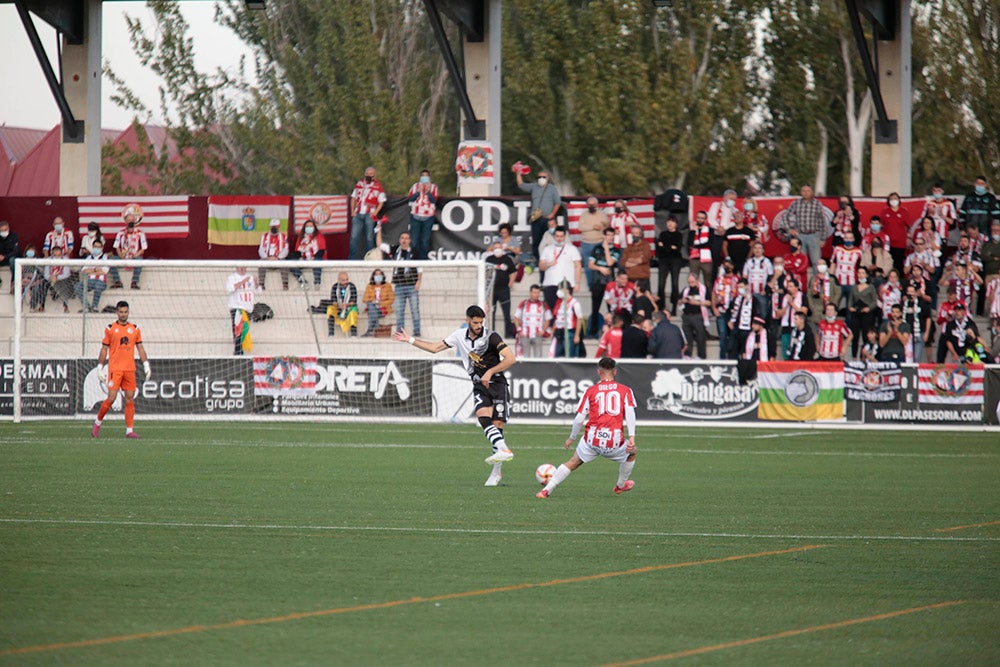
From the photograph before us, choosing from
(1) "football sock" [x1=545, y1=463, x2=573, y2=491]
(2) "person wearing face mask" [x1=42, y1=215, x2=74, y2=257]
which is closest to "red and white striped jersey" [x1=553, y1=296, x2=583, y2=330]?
(2) "person wearing face mask" [x1=42, y1=215, x2=74, y2=257]

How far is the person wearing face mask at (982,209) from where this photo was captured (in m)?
27.0

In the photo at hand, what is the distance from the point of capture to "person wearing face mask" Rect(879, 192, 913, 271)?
27.6m

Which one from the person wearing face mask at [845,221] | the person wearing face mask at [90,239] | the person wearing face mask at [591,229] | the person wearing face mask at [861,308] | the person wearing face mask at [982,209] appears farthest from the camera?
the person wearing face mask at [90,239]

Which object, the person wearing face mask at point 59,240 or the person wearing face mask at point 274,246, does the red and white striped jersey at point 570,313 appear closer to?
the person wearing face mask at point 274,246

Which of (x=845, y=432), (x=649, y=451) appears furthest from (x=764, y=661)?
(x=845, y=432)

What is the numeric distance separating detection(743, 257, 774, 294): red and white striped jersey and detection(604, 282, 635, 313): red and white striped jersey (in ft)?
7.65

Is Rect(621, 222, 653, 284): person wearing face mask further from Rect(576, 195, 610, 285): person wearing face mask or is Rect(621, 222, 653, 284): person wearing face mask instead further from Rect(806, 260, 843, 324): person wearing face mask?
Rect(806, 260, 843, 324): person wearing face mask

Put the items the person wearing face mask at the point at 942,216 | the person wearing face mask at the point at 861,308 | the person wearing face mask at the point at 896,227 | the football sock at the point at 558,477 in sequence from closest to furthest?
the football sock at the point at 558,477 < the person wearing face mask at the point at 861,308 < the person wearing face mask at the point at 942,216 < the person wearing face mask at the point at 896,227

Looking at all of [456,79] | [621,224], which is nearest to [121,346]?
[621,224]

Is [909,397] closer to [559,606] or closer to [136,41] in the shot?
[559,606]

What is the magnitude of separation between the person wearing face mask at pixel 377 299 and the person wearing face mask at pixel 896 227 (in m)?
10.6

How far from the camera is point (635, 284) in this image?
26.6 m

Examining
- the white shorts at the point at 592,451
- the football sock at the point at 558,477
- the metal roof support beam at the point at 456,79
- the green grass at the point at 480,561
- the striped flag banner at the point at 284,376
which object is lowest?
the green grass at the point at 480,561

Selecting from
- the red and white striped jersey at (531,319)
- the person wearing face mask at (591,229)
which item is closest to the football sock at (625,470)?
the red and white striped jersey at (531,319)
